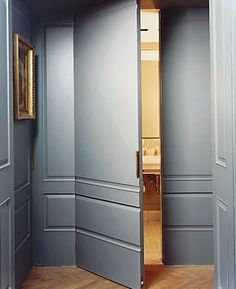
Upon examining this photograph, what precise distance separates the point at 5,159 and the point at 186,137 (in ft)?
5.75

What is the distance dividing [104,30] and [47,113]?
836mm

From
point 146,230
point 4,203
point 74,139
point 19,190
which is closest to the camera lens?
point 4,203

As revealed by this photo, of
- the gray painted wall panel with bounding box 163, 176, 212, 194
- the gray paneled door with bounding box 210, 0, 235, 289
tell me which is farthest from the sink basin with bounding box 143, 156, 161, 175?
the gray paneled door with bounding box 210, 0, 235, 289

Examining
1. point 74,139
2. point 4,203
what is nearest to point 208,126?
point 74,139

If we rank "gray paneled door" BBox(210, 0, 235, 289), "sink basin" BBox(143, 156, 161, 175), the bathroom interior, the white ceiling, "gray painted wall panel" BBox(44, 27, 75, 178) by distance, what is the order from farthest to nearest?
the bathroom interior < "sink basin" BBox(143, 156, 161, 175) < "gray painted wall panel" BBox(44, 27, 75, 178) < the white ceiling < "gray paneled door" BBox(210, 0, 235, 289)

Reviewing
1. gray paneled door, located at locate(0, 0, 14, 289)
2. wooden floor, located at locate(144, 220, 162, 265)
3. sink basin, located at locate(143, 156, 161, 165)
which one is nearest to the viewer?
gray paneled door, located at locate(0, 0, 14, 289)

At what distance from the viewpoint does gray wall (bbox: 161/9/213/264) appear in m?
3.29

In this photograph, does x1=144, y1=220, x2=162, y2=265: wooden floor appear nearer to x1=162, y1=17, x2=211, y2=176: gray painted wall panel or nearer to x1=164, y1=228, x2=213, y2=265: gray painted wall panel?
x1=164, y1=228, x2=213, y2=265: gray painted wall panel

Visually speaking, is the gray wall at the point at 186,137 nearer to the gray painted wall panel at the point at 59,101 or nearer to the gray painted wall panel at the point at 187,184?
the gray painted wall panel at the point at 187,184

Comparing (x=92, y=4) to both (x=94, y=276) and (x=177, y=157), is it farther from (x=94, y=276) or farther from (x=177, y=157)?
(x=94, y=276)

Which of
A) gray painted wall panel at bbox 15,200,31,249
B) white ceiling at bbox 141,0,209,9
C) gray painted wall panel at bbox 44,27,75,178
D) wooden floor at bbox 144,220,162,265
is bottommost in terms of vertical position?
wooden floor at bbox 144,220,162,265

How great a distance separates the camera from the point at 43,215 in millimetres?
3307

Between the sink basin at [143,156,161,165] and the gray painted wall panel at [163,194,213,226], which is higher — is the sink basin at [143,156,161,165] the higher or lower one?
the higher one

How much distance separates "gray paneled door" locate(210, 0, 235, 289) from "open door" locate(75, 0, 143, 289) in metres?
0.78
